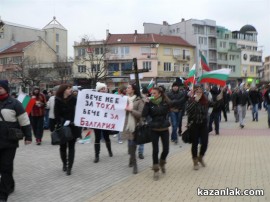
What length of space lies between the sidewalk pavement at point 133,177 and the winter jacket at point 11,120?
39.5 inches

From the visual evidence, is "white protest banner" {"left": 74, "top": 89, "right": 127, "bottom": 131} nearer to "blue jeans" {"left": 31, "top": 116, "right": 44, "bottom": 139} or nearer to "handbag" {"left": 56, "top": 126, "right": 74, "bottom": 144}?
"handbag" {"left": 56, "top": 126, "right": 74, "bottom": 144}

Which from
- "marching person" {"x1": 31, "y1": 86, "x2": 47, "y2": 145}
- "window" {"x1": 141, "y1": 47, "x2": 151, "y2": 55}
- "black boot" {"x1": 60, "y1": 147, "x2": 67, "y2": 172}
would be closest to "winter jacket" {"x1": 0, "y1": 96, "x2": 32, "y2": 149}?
"black boot" {"x1": 60, "y1": 147, "x2": 67, "y2": 172}

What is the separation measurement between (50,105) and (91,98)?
5.03m

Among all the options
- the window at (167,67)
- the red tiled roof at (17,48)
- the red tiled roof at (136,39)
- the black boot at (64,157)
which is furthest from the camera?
the window at (167,67)

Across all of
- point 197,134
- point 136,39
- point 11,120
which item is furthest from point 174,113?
point 136,39

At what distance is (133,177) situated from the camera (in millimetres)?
7668

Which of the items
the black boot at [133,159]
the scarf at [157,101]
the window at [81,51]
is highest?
the window at [81,51]

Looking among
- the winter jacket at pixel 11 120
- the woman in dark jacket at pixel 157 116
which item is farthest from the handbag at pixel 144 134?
the winter jacket at pixel 11 120

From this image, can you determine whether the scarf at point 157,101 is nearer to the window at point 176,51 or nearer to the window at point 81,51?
the window at point 81,51

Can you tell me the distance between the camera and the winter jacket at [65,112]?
794cm

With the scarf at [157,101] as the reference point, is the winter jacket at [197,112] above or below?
below

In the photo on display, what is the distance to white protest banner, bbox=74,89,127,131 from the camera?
8.50m

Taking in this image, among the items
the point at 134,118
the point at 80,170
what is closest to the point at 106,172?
the point at 80,170

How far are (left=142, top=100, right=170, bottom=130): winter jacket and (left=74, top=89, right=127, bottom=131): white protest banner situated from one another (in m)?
0.99
